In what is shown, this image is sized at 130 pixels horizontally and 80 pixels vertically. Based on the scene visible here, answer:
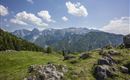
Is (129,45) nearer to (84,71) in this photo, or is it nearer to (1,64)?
(84,71)

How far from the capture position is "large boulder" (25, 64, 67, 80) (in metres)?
50.5

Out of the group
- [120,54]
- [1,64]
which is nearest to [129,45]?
[120,54]

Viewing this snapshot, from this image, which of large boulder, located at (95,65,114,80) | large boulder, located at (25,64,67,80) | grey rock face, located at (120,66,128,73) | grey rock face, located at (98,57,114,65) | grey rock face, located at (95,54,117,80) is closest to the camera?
large boulder, located at (25,64,67,80)

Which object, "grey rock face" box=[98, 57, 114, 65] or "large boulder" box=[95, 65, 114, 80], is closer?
"large boulder" box=[95, 65, 114, 80]

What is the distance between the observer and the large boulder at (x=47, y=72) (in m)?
50.5

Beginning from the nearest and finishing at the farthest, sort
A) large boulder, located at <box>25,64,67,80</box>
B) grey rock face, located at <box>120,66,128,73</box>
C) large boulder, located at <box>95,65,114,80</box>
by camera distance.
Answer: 1. large boulder, located at <box>25,64,67,80</box>
2. large boulder, located at <box>95,65,114,80</box>
3. grey rock face, located at <box>120,66,128,73</box>

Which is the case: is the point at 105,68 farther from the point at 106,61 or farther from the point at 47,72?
the point at 47,72

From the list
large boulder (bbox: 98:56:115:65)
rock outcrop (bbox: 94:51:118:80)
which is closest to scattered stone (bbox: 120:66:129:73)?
rock outcrop (bbox: 94:51:118:80)

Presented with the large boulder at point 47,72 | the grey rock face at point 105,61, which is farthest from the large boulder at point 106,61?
the large boulder at point 47,72

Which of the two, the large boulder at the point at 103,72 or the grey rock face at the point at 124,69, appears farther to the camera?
the grey rock face at the point at 124,69

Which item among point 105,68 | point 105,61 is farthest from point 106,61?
point 105,68

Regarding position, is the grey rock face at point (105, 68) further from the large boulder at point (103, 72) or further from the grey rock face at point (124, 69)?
the grey rock face at point (124, 69)

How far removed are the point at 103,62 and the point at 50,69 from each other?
1458 centimetres

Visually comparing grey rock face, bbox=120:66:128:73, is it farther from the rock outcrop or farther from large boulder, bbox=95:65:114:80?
large boulder, bbox=95:65:114:80
